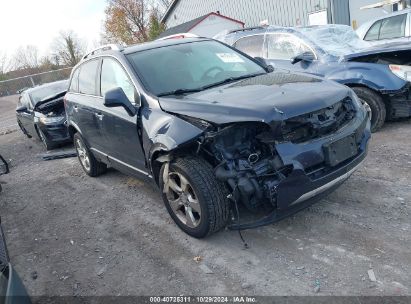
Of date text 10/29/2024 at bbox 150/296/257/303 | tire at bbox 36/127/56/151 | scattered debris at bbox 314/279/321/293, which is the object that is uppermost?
tire at bbox 36/127/56/151

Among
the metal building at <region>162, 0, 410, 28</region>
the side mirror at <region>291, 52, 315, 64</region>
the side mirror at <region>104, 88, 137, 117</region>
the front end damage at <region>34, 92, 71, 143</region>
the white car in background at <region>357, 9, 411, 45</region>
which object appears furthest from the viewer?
the metal building at <region>162, 0, 410, 28</region>

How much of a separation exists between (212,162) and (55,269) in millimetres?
1823

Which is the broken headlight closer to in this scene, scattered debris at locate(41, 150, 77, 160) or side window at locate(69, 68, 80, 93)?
scattered debris at locate(41, 150, 77, 160)

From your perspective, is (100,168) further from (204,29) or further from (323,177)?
(204,29)

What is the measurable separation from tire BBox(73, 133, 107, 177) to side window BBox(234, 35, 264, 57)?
11.8ft

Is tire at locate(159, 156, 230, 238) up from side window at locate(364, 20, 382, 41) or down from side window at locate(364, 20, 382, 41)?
down

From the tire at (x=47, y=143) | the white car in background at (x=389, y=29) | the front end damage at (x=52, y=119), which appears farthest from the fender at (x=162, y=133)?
the white car in background at (x=389, y=29)

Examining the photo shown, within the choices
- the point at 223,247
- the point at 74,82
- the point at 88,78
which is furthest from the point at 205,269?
the point at 74,82

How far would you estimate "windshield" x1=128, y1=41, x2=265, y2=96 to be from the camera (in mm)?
4078

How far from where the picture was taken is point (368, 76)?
5.82m

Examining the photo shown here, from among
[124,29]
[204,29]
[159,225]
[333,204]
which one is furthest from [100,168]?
[124,29]

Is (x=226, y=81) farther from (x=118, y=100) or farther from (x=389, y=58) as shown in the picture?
(x=389, y=58)

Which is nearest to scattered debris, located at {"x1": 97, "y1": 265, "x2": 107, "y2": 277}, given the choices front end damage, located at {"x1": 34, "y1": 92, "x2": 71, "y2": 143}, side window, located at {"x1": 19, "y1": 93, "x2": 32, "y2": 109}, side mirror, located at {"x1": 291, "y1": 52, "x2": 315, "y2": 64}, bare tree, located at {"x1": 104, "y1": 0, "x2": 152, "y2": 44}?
side mirror, located at {"x1": 291, "y1": 52, "x2": 315, "y2": 64}

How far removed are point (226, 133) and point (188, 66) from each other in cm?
135
